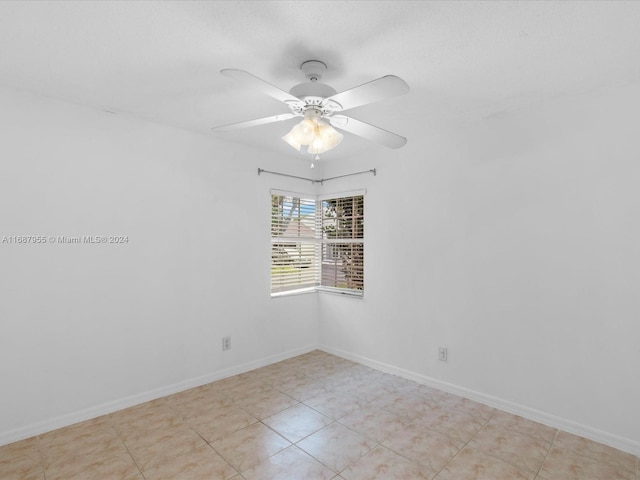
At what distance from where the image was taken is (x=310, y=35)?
1.68m

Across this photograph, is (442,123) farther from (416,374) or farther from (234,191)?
(416,374)

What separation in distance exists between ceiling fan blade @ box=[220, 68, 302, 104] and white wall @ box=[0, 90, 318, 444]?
1690mm

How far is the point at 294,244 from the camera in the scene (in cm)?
417

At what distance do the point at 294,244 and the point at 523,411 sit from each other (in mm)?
2756

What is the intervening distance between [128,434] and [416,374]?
8.05 feet

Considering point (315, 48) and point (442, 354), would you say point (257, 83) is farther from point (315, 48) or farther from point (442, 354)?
point (442, 354)

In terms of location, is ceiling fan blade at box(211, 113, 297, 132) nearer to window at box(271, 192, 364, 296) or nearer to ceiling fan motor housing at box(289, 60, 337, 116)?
ceiling fan motor housing at box(289, 60, 337, 116)

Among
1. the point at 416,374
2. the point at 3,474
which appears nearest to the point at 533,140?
the point at 416,374

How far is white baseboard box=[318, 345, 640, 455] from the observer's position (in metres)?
2.22

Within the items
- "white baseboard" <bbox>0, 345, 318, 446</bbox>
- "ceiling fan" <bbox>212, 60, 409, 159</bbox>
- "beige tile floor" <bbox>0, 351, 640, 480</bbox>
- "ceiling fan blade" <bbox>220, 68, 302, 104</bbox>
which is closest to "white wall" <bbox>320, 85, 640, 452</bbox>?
"beige tile floor" <bbox>0, 351, 640, 480</bbox>

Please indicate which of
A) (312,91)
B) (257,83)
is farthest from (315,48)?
(257,83)

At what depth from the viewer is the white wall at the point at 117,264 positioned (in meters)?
2.33

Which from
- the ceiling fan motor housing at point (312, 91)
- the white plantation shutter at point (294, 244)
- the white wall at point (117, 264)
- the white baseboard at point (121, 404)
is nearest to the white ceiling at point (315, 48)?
the ceiling fan motor housing at point (312, 91)

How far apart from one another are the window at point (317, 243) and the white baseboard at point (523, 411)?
93 centimetres
